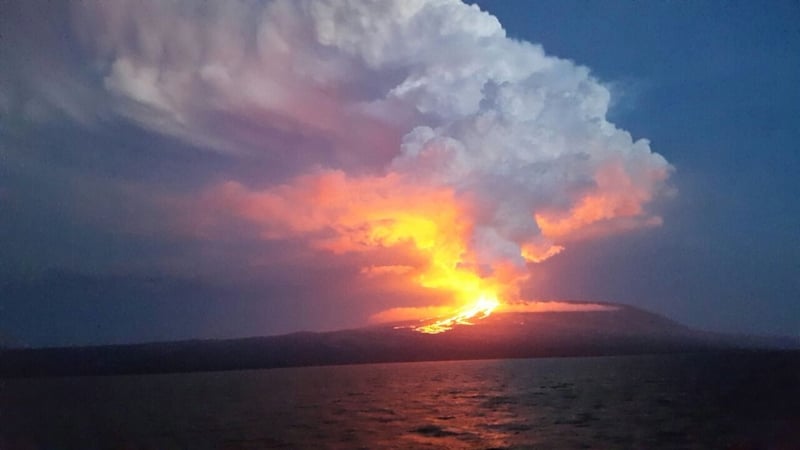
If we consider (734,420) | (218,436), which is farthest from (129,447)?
(734,420)

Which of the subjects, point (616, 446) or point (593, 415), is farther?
point (593, 415)

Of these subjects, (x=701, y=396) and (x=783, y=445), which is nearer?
(x=783, y=445)

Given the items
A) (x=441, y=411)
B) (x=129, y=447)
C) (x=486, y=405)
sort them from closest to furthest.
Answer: (x=129, y=447), (x=441, y=411), (x=486, y=405)

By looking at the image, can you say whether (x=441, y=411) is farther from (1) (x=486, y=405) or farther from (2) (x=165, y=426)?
(2) (x=165, y=426)

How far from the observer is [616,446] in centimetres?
4125

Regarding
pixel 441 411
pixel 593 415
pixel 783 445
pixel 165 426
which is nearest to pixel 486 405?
pixel 441 411

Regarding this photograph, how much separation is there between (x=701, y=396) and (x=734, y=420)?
1072 inches

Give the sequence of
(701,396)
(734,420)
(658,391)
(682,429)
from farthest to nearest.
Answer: (658,391) → (701,396) → (734,420) → (682,429)

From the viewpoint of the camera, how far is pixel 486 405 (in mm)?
73750

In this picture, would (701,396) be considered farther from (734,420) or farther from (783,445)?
(783,445)

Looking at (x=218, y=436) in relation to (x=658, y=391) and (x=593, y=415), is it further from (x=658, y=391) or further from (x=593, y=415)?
(x=658, y=391)

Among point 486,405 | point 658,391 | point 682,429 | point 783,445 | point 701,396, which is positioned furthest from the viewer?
point 658,391

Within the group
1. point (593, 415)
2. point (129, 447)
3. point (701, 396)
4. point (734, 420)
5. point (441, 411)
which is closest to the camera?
point (129, 447)

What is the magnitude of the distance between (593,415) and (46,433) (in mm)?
40982
